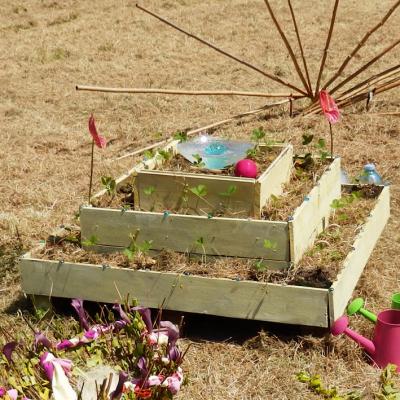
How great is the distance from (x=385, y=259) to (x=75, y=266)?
1706 mm

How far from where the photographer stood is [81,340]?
3.03 metres

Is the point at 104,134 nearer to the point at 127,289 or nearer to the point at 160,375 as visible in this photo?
the point at 127,289

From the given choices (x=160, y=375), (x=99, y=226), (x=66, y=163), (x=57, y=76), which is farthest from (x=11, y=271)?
(x=57, y=76)

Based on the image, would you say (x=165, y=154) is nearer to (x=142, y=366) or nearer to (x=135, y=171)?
(x=135, y=171)

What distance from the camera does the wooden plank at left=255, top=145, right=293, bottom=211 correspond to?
3477mm

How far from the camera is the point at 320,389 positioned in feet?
9.59

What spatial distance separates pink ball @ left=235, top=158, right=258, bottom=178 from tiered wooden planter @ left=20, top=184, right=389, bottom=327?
590 millimetres

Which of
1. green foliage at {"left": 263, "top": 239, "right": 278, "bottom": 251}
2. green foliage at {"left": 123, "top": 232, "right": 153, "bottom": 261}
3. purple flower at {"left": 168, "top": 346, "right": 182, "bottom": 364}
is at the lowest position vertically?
purple flower at {"left": 168, "top": 346, "right": 182, "bottom": 364}

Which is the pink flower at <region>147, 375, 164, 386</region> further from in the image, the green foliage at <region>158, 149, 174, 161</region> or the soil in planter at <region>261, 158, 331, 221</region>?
the green foliage at <region>158, 149, 174, 161</region>

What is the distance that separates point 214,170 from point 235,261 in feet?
2.12

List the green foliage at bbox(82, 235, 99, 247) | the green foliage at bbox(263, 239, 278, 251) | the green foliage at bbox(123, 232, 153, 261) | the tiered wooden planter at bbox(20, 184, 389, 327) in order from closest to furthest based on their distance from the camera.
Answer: the tiered wooden planter at bbox(20, 184, 389, 327) → the green foliage at bbox(263, 239, 278, 251) → the green foliage at bbox(123, 232, 153, 261) → the green foliage at bbox(82, 235, 99, 247)

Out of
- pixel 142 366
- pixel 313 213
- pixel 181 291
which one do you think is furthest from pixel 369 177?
pixel 142 366

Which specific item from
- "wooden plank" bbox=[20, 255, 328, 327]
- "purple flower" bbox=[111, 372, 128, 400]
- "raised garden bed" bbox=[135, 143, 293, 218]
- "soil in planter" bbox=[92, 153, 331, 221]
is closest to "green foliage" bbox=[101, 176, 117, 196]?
"soil in planter" bbox=[92, 153, 331, 221]

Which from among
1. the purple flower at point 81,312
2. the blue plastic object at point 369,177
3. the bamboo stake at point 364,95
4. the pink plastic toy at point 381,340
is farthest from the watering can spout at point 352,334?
the bamboo stake at point 364,95
